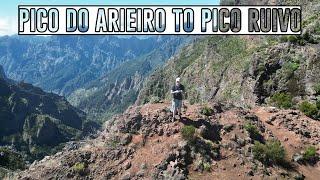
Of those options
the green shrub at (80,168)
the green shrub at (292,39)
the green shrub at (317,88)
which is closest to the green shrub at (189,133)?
the green shrub at (80,168)

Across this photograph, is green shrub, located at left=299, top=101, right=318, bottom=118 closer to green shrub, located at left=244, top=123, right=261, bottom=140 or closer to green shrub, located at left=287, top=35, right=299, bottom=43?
green shrub, located at left=244, top=123, right=261, bottom=140

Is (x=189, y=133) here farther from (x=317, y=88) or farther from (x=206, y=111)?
(x=317, y=88)

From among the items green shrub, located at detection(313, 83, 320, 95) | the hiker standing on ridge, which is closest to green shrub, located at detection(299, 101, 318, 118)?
green shrub, located at detection(313, 83, 320, 95)

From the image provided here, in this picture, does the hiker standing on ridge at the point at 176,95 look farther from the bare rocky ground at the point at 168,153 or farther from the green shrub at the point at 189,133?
the green shrub at the point at 189,133

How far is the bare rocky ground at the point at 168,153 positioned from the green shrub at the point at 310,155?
0.52m

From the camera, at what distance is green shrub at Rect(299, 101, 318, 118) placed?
39906 millimetres

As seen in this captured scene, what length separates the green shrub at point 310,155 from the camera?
32.3 meters

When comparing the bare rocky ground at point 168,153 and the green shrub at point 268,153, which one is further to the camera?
the green shrub at point 268,153

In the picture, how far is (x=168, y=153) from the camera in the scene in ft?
93.9

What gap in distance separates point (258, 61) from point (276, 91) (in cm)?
835

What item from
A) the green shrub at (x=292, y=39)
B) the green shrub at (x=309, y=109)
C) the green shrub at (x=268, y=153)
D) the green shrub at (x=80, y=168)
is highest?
the green shrub at (x=292, y=39)

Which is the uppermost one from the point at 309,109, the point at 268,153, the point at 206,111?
the point at 206,111

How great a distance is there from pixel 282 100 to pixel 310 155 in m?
15.9

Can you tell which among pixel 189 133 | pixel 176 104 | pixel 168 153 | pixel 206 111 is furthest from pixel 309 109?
pixel 168 153
